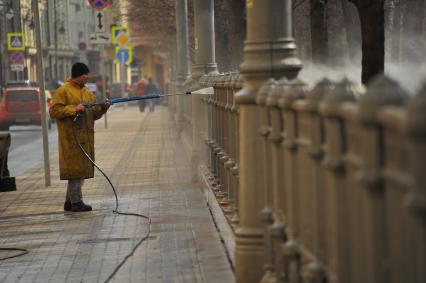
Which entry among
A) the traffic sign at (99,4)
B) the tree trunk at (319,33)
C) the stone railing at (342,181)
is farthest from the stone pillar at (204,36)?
the traffic sign at (99,4)

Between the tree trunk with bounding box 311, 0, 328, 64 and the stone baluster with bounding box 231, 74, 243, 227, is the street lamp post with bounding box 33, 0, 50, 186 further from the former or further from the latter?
the tree trunk with bounding box 311, 0, 328, 64

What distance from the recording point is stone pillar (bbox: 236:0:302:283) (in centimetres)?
761

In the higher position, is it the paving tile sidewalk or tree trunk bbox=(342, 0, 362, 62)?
tree trunk bbox=(342, 0, 362, 62)

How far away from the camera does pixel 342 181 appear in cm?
475

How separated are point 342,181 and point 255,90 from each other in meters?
3.05

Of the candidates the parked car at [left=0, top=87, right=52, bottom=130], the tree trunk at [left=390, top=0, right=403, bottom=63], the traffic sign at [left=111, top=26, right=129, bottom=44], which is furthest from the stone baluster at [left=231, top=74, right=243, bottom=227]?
the traffic sign at [left=111, top=26, right=129, bottom=44]

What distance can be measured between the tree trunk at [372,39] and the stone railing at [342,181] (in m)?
9.87

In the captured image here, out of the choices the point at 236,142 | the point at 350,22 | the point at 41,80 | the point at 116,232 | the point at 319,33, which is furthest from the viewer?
the point at 350,22

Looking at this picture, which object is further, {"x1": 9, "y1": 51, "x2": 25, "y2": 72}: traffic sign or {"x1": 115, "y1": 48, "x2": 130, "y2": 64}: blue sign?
{"x1": 9, "y1": 51, "x2": 25, "y2": 72}: traffic sign

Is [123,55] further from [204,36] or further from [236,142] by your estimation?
[236,142]

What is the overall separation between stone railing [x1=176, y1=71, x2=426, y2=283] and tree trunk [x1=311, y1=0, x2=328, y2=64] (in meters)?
17.4

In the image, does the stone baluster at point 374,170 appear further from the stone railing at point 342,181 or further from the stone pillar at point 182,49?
the stone pillar at point 182,49

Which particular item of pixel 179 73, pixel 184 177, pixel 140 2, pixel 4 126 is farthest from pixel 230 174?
pixel 140 2

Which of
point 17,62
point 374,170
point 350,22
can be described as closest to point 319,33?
point 350,22
